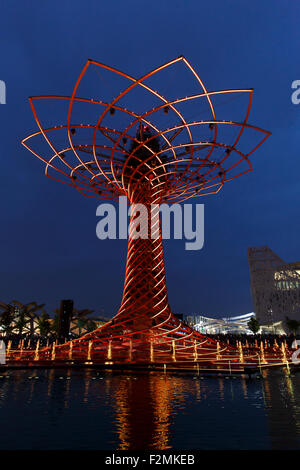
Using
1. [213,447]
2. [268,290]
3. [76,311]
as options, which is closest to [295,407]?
[213,447]

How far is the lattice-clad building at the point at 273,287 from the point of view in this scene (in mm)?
65938

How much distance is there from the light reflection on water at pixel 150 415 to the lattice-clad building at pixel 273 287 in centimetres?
5933

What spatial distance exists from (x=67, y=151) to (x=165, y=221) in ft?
40.7

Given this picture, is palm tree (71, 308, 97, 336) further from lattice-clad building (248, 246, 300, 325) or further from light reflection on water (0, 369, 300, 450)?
light reflection on water (0, 369, 300, 450)

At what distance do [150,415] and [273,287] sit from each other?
6883 cm

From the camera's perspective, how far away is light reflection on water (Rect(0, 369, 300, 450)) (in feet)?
19.3

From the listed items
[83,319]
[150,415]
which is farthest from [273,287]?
[150,415]

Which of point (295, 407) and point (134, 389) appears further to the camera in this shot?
point (134, 389)

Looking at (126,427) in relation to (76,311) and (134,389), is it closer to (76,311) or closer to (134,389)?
(134,389)

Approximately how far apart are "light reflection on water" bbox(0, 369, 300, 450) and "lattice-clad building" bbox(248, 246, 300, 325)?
195ft

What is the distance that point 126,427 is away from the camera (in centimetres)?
679

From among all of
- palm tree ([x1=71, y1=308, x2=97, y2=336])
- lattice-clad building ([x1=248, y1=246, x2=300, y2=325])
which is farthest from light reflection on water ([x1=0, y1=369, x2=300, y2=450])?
lattice-clad building ([x1=248, y1=246, x2=300, y2=325])

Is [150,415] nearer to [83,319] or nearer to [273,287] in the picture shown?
[83,319]
